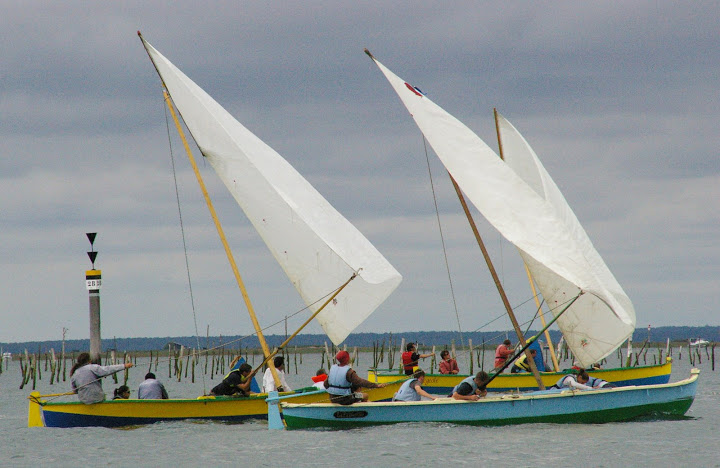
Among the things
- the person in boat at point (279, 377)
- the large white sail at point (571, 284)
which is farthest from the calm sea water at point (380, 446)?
the large white sail at point (571, 284)

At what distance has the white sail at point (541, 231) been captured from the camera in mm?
23688

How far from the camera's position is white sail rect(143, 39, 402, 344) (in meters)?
27.8

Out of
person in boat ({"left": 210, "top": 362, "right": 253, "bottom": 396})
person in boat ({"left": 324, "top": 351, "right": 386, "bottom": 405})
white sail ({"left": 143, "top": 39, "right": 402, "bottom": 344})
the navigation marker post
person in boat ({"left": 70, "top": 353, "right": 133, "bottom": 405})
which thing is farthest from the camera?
the navigation marker post

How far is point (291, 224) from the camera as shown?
91.2 ft

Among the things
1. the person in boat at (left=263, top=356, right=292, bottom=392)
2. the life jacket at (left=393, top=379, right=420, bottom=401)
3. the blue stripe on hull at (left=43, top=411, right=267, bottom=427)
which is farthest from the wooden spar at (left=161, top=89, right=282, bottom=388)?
the life jacket at (left=393, top=379, right=420, bottom=401)

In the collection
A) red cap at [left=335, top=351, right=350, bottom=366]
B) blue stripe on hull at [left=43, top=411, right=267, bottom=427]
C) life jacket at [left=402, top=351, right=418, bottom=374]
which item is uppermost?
red cap at [left=335, top=351, right=350, bottom=366]

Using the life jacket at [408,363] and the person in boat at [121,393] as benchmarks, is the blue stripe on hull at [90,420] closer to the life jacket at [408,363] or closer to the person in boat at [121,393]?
the person in boat at [121,393]

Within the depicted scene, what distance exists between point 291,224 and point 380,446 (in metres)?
8.25

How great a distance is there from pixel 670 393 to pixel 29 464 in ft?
46.1

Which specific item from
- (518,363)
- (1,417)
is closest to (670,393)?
(518,363)

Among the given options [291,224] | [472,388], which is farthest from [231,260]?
[472,388]

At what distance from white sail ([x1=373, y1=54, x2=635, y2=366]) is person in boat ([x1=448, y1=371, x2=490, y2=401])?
290 cm

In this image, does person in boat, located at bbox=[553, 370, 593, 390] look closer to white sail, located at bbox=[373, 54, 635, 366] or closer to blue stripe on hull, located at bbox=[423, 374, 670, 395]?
white sail, located at bbox=[373, 54, 635, 366]

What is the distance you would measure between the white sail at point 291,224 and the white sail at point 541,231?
3775 millimetres
